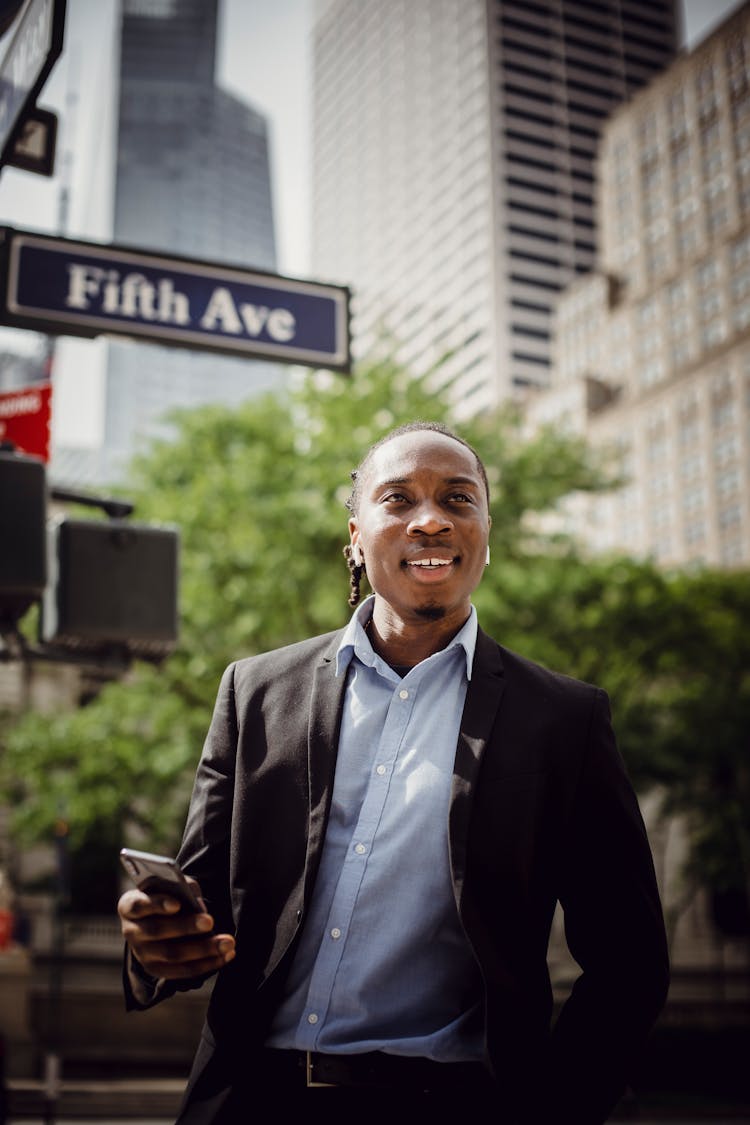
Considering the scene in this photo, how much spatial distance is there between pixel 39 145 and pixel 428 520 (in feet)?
10.5

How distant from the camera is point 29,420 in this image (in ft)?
22.0

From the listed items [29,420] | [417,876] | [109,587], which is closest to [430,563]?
[417,876]

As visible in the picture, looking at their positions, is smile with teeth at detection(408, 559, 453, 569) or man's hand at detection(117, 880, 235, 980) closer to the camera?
man's hand at detection(117, 880, 235, 980)

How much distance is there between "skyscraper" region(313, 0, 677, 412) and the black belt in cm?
12685

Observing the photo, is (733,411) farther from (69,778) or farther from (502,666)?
(502,666)

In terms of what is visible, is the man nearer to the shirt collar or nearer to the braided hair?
the shirt collar

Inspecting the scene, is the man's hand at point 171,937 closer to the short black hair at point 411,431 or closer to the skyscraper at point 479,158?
the short black hair at point 411,431

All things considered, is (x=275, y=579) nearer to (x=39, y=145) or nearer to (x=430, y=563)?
(x=39, y=145)

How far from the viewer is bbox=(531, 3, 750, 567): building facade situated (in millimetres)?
87000

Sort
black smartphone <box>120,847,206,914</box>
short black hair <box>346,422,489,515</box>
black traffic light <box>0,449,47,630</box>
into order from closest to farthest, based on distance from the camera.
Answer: black smartphone <box>120,847,206,914</box> < short black hair <box>346,422,489,515</box> < black traffic light <box>0,449,47,630</box>

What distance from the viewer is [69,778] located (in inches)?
719

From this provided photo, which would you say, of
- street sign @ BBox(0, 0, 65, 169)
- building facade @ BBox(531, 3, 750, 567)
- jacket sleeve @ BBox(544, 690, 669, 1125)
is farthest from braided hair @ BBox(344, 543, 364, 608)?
building facade @ BBox(531, 3, 750, 567)

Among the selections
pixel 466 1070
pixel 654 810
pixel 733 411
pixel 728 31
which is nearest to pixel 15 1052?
pixel 466 1070

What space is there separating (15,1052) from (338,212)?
166 meters
